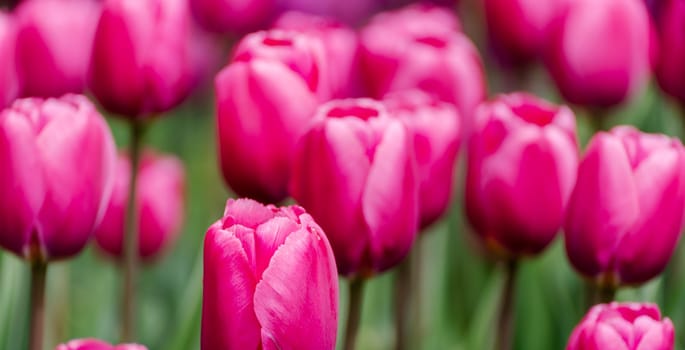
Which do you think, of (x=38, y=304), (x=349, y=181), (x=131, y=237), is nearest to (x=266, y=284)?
A: (x=349, y=181)

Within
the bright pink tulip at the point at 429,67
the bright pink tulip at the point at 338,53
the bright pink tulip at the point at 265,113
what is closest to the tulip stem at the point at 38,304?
the bright pink tulip at the point at 265,113

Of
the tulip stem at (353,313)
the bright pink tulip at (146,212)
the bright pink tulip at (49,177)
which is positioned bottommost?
the bright pink tulip at (146,212)

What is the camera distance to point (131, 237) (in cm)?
92

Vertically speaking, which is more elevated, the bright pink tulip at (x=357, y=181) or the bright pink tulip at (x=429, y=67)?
the bright pink tulip at (x=357, y=181)

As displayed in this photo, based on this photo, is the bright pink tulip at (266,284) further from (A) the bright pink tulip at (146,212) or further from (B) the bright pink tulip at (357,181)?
(A) the bright pink tulip at (146,212)

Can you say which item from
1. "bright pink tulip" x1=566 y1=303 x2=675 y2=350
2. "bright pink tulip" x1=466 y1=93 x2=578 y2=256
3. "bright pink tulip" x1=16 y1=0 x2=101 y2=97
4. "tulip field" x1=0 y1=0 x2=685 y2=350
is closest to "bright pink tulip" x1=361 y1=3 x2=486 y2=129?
"tulip field" x1=0 y1=0 x2=685 y2=350

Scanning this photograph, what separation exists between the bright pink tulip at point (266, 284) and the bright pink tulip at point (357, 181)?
3.9 inches

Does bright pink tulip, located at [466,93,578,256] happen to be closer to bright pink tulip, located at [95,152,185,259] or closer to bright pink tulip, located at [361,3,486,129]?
bright pink tulip, located at [361,3,486,129]

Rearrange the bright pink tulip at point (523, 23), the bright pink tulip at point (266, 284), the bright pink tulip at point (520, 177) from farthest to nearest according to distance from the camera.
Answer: the bright pink tulip at point (523, 23) < the bright pink tulip at point (520, 177) < the bright pink tulip at point (266, 284)

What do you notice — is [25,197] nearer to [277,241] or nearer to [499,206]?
Result: [277,241]

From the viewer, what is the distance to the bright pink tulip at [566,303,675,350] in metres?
0.63

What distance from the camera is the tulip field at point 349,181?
634 mm

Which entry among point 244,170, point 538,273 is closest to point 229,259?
point 244,170

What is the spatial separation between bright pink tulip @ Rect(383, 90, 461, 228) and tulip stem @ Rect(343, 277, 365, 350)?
9 centimetres
